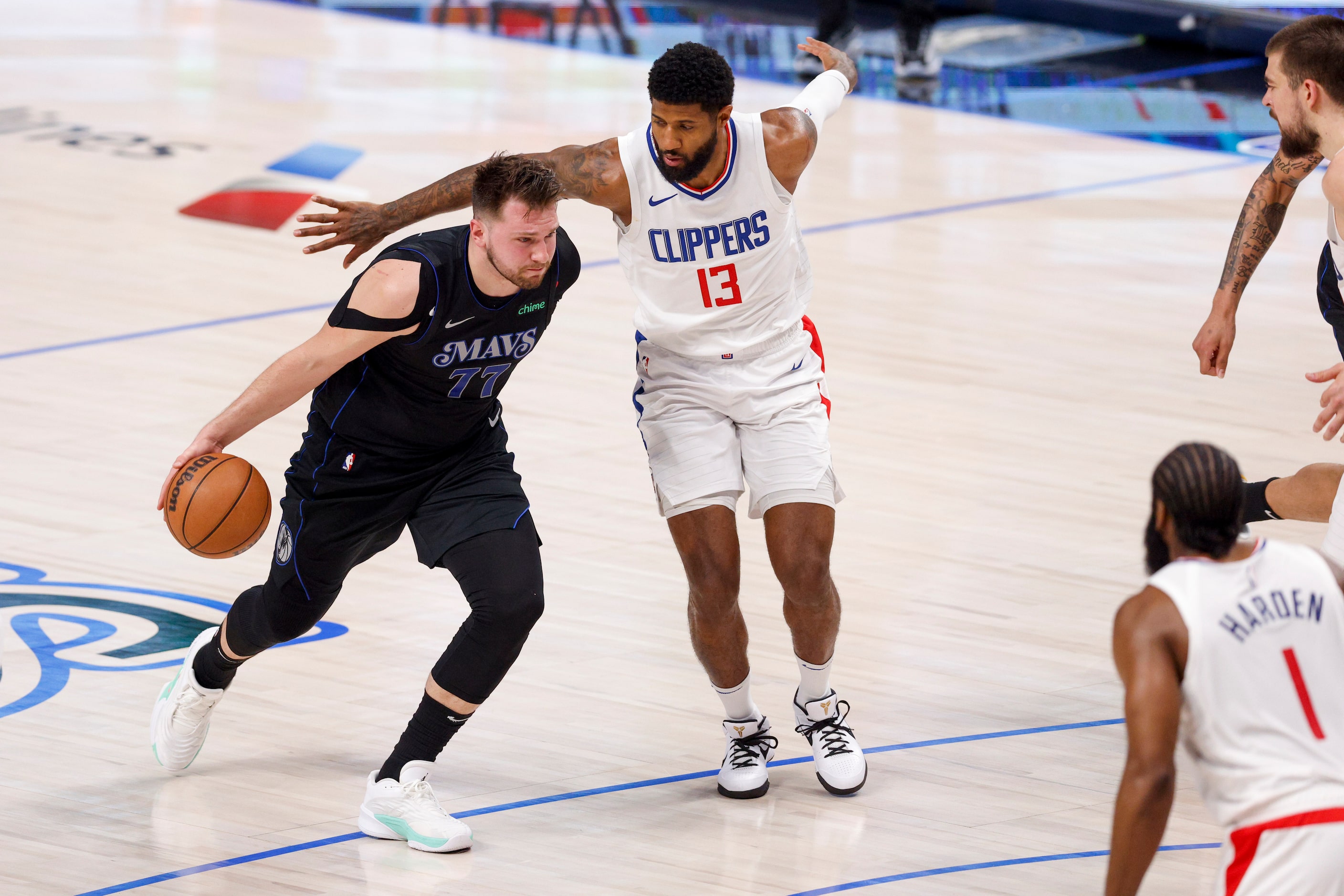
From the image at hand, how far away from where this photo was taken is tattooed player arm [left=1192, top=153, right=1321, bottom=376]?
510cm

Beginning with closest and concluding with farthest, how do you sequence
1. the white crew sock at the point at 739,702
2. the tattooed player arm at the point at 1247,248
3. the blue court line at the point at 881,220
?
1. the white crew sock at the point at 739,702
2. the tattooed player arm at the point at 1247,248
3. the blue court line at the point at 881,220

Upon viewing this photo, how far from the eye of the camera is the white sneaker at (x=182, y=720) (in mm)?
4711

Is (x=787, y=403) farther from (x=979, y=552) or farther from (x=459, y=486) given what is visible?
(x=979, y=552)

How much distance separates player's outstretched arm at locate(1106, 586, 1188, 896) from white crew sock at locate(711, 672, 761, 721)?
1976 mm

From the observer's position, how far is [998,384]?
30.1 feet

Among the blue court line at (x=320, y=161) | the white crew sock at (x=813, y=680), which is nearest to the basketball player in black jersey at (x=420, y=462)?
the white crew sock at (x=813, y=680)

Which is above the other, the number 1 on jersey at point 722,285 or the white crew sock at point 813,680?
the number 1 on jersey at point 722,285

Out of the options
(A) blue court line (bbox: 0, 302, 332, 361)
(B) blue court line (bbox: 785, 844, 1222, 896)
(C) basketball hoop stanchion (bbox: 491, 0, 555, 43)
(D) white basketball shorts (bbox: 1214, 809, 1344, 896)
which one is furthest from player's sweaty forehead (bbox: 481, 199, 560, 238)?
(C) basketball hoop stanchion (bbox: 491, 0, 555, 43)

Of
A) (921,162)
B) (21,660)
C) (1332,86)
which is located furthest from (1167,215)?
(21,660)

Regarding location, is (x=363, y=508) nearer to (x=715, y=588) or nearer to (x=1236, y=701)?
(x=715, y=588)

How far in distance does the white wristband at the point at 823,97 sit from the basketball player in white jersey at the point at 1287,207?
1171 mm

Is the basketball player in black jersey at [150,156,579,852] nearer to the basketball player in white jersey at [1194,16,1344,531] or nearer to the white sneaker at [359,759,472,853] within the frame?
the white sneaker at [359,759,472,853]

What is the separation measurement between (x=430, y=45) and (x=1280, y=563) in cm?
1729

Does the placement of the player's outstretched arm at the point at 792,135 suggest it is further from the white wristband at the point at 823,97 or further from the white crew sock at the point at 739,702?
the white crew sock at the point at 739,702
